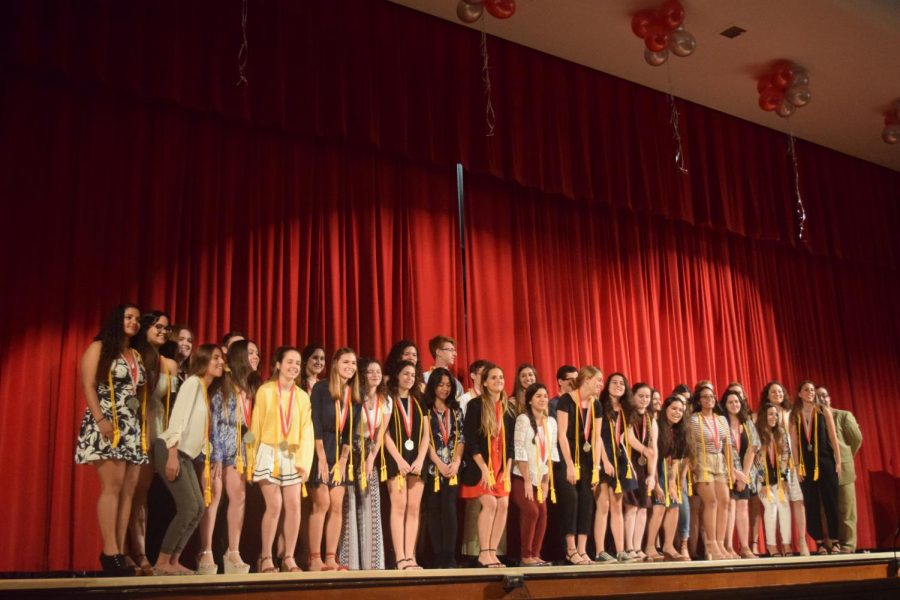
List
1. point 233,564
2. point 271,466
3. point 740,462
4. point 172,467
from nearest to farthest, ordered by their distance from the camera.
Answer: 1. point 172,467
2. point 233,564
3. point 271,466
4. point 740,462

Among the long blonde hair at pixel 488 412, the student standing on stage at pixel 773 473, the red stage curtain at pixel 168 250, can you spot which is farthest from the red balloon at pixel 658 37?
the long blonde hair at pixel 488 412

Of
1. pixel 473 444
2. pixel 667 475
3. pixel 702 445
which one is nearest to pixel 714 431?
pixel 702 445

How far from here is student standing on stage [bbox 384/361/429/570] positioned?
5832mm

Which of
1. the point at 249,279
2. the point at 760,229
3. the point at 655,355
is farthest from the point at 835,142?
the point at 249,279

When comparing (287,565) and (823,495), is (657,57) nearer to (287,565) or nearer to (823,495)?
(823,495)

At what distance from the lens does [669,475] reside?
287 inches

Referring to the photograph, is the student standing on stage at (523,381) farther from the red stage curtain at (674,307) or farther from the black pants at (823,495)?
the black pants at (823,495)

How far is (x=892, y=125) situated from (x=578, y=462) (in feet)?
19.5

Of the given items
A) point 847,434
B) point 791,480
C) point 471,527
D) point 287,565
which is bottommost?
point 287,565

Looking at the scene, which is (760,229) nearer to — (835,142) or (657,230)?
(657,230)

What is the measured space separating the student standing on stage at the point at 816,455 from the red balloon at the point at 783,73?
10.1ft

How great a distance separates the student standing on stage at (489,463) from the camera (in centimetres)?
608

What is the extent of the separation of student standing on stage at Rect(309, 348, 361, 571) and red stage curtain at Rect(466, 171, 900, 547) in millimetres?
2279

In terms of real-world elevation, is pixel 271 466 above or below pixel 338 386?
below
